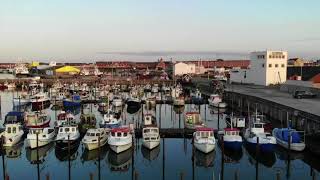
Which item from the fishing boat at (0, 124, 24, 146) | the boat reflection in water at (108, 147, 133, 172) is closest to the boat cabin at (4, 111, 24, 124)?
the fishing boat at (0, 124, 24, 146)

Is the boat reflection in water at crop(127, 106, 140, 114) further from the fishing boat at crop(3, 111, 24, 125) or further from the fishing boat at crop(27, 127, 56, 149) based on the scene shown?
the fishing boat at crop(27, 127, 56, 149)

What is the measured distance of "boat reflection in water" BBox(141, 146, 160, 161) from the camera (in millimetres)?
38219

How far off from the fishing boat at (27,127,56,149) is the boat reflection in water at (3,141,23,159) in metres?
1.24

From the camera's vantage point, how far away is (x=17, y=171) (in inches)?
1359

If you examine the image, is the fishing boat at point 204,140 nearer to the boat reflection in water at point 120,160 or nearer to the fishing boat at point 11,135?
the boat reflection in water at point 120,160

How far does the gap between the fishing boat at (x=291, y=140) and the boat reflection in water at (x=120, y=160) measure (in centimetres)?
1374

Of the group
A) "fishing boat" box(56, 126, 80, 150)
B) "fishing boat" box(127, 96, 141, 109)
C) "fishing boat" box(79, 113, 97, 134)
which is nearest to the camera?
"fishing boat" box(56, 126, 80, 150)

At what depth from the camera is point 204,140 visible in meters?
37.5

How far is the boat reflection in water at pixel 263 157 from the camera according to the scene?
119 feet

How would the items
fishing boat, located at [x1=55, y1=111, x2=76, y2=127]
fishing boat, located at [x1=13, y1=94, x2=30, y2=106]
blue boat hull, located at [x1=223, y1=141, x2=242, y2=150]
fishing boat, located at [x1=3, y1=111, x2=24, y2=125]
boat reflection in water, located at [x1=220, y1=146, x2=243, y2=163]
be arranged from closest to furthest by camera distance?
boat reflection in water, located at [x1=220, y1=146, x2=243, y2=163]
blue boat hull, located at [x1=223, y1=141, x2=242, y2=150]
fishing boat, located at [x1=55, y1=111, x2=76, y2=127]
fishing boat, located at [x1=3, y1=111, x2=24, y2=125]
fishing boat, located at [x1=13, y1=94, x2=30, y2=106]

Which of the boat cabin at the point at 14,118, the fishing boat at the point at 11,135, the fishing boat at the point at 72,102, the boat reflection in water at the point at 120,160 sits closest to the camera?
the boat reflection in water at the point at 120,160

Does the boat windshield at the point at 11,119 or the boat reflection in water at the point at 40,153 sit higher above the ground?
the boat windshield at the point at 11,119

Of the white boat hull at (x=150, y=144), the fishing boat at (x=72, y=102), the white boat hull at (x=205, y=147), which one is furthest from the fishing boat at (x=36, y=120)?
the fishing boat at (x=72, y=102)

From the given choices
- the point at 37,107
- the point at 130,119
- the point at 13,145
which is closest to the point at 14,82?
the point at 37,107
